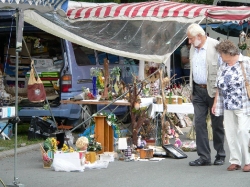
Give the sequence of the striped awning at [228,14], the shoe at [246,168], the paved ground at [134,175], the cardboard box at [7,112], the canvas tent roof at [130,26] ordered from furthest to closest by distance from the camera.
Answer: the striped awning at [228,14] < the canvas tent roof at [130,26] < the shoe at [246,168] < the paved ground at [134,175] < the cardboard box at [7,112]

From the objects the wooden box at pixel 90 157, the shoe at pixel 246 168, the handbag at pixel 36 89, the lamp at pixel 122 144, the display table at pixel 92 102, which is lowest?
the shoe at pixel 246 168

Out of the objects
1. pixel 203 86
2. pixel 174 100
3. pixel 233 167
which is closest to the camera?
pixel 233 167

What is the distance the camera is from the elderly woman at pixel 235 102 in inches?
335

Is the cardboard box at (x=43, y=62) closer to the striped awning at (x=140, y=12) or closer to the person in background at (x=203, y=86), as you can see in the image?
the striped awning at (x=140, y=12)

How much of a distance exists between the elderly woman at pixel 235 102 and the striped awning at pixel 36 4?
2.35 meters

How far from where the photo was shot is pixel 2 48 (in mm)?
12891

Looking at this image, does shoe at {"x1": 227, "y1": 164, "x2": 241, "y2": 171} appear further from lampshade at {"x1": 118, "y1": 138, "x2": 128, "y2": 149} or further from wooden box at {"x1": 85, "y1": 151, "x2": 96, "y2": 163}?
wooden box at {"x1": 85, "y1": 151, "x2": 96, "y2": 163}

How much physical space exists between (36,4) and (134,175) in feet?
8.76

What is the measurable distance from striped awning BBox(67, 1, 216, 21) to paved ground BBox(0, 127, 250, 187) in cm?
262

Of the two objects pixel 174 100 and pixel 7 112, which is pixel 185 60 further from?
pixel 7 112

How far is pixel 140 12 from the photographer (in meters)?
11.4

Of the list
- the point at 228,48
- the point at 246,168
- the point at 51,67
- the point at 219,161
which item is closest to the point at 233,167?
the point at 246,168

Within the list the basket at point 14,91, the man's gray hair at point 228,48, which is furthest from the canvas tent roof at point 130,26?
the basket at point 14,91

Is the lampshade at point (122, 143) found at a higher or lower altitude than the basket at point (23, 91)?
lower
